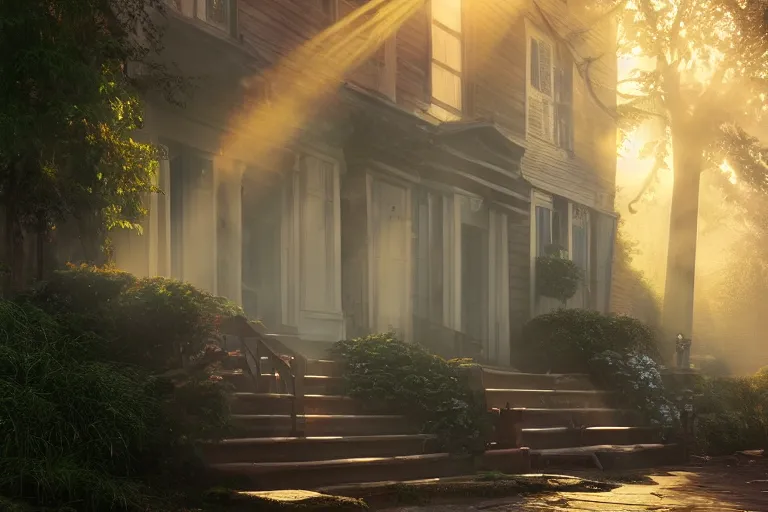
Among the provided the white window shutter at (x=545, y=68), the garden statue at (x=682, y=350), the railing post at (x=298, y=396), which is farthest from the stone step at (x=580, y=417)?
the white window shutter at (x=545, y=68)

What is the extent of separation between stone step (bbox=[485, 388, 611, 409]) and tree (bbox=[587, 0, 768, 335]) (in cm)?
938

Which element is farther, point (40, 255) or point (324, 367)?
point (324, 367)

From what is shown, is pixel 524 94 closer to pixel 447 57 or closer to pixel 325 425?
pixel 447 57

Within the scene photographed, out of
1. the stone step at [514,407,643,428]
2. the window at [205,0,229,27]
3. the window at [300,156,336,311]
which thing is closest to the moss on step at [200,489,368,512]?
the stone step at [514,407,643,428]

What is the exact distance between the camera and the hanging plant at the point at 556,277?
1994 cm

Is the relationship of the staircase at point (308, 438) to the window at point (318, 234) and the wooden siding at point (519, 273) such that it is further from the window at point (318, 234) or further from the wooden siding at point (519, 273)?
the wooden siding at point (519, 273)

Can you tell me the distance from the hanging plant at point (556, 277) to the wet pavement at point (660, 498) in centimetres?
823

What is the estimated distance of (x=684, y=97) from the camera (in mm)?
24875

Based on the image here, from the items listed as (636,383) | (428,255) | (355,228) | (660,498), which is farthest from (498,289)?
Result: (660,498)

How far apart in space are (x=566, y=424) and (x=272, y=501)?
287 inches

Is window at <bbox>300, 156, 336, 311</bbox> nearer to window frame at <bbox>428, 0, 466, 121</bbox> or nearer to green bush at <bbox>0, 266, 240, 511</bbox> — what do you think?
window frame at <bbox>428, 0, 466, 121</bbox>

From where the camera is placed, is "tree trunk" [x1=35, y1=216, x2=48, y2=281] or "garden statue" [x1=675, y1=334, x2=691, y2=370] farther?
"garden statue" [x1=675, y1=334, x2=691, y2=370]

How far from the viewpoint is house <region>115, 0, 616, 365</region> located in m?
11.9

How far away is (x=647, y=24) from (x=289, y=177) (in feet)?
41.1
